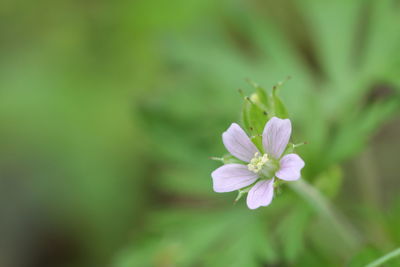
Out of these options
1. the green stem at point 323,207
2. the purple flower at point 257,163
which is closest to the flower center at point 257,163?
the purple flower at point 257,163

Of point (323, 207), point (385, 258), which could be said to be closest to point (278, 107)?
point (323, 207)

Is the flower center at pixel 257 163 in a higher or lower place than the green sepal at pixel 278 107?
lower

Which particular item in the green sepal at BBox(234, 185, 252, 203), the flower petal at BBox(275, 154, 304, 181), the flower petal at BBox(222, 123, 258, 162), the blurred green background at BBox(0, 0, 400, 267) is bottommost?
the flower petal at BBox(275, 154, 304, 181)

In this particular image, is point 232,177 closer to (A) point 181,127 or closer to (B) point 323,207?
(B) point 323,207

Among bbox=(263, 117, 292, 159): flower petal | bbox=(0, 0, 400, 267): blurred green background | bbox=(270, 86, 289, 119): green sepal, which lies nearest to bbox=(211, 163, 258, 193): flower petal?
bbox=(263, 117, 292, 159): flower petal

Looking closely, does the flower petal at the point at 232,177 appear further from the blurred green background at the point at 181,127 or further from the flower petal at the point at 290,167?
the blurred green background at the point at 181,127

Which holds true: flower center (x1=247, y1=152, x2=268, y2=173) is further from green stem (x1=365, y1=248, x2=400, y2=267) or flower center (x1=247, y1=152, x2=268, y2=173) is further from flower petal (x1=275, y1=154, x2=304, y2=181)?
green stem (x1=365, y1=248, x2=400, y2=267)
